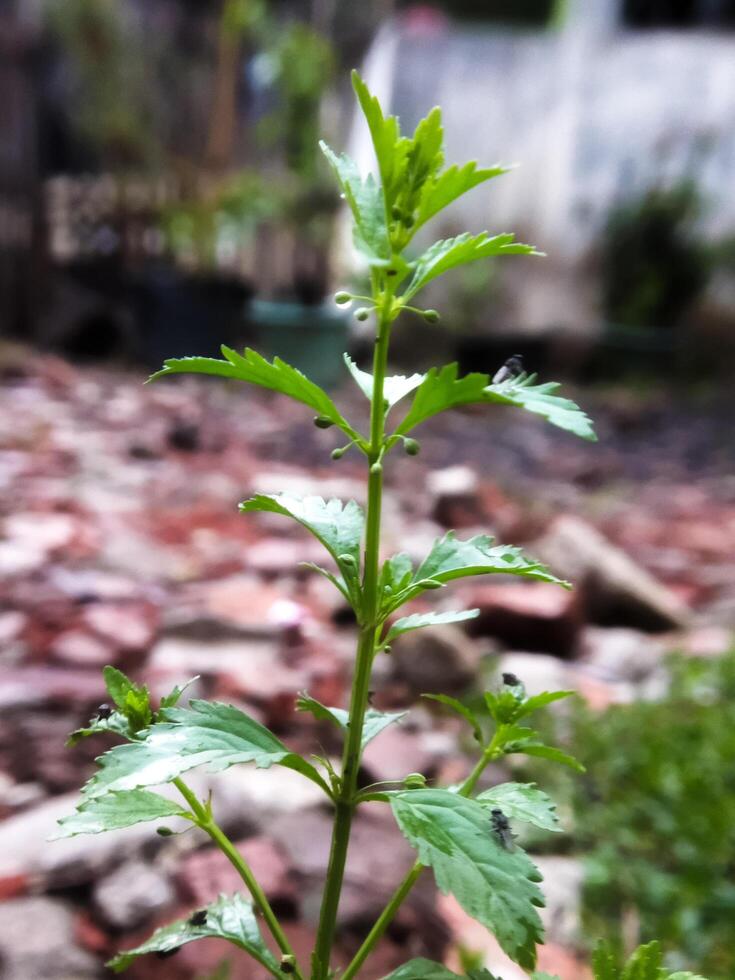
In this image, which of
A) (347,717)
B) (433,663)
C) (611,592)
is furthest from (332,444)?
(347,717)

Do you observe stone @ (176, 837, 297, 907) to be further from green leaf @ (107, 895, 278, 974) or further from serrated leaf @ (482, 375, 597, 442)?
serrated leaf @ (482, 375, 597, 442)

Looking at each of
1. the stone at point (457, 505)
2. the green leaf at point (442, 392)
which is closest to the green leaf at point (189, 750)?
the green leaf at point (442, 392)

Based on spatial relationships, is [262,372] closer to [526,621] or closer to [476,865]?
[476,865]

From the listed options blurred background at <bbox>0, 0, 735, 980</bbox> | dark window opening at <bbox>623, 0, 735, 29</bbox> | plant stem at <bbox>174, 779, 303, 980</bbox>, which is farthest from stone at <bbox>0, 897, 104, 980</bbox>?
dark window opening at <bbox>623, 0, 735, 29</bbox>

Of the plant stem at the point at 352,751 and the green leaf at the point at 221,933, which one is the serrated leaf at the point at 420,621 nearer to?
the plant stem at the point at 352,751

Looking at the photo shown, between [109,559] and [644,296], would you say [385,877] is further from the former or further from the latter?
[644,296]
